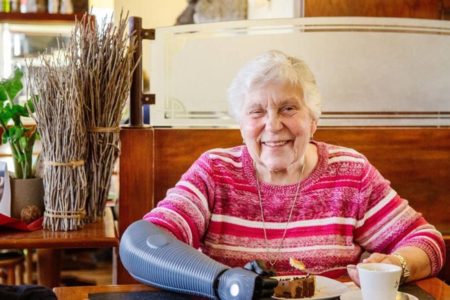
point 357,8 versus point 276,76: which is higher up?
point 357,8

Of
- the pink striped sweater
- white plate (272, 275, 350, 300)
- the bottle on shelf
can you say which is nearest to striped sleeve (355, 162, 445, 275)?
the pink striped sweater

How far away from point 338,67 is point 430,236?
72 cm

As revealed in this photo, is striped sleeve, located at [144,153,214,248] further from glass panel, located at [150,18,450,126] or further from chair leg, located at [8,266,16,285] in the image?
chair leg, located at [8,266,16,285]

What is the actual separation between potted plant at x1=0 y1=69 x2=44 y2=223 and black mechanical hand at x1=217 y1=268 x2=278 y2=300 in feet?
3.30

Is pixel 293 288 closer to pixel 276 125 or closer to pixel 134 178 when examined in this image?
pixel 276 125

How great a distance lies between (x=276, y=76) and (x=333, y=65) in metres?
0.53

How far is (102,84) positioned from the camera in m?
2.03

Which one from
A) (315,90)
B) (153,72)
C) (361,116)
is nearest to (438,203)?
(361,116)

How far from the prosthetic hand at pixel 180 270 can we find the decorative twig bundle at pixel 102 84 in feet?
1.93

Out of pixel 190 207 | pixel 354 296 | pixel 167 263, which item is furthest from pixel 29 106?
pixel 354 296

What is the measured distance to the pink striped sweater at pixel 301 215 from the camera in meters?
1.74

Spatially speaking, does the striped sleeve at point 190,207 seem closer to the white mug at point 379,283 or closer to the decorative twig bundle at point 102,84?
the decorative twig bundle at point 102,84

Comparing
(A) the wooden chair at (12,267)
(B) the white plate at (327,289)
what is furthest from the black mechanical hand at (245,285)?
(A) the wooden chair at (12,267)

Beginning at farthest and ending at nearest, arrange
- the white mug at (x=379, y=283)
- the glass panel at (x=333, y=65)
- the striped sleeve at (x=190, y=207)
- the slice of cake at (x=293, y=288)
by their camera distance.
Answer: the glass panel at (x=333, y=65) < the striped sleeve at (x=190, y=207) < the slice of cake at (x=293, y=288) < the white mug at (x=379, y=283)
